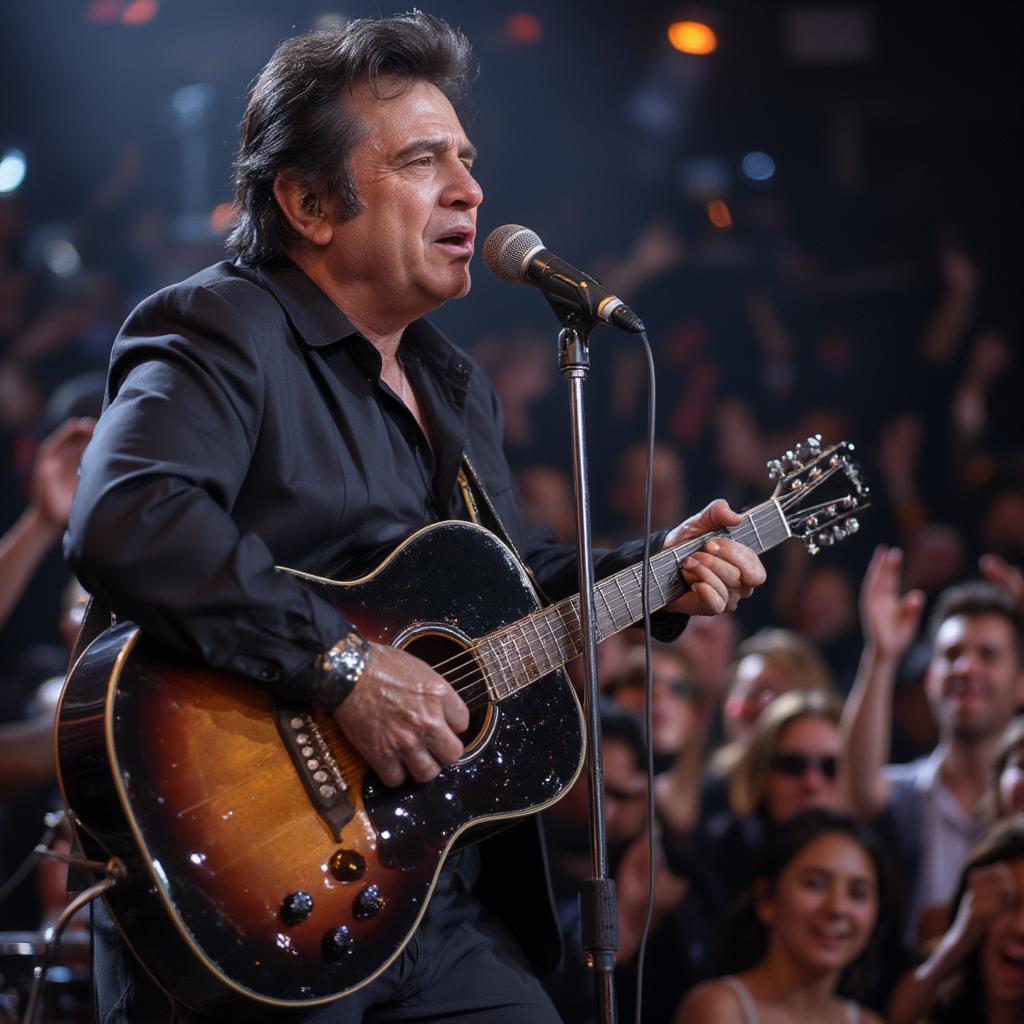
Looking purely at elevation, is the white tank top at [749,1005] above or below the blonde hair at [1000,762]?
below

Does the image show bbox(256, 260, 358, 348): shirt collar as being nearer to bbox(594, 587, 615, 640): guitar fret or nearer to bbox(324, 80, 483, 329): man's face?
bbox(324, 80, 483, 329): man's face

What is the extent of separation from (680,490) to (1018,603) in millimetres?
2198

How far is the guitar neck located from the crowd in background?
2.18 feet

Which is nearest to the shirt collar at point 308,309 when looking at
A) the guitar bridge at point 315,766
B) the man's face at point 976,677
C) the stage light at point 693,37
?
the guitar bridge at point 315,766

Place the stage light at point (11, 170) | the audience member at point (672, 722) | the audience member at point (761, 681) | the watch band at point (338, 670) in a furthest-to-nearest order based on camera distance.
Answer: the stage light at point (11, 170), the audience member at point (761, 681), the audience member at point (672, 722), the watch band at point (338, 670)

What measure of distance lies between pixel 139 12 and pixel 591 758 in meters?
5.48

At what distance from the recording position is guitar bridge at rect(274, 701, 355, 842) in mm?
1880

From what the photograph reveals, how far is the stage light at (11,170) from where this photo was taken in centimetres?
629

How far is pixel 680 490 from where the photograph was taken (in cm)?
660

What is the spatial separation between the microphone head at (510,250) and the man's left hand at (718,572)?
0.55 m

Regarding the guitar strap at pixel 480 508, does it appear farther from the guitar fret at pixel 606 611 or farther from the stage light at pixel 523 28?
the stage light at pixel 523 28

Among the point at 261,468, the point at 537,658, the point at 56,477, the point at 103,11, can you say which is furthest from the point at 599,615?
the point at 103,11

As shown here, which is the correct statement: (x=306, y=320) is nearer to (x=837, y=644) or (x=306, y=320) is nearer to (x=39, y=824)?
(x=39, y=824)

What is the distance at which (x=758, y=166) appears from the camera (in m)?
8.12
